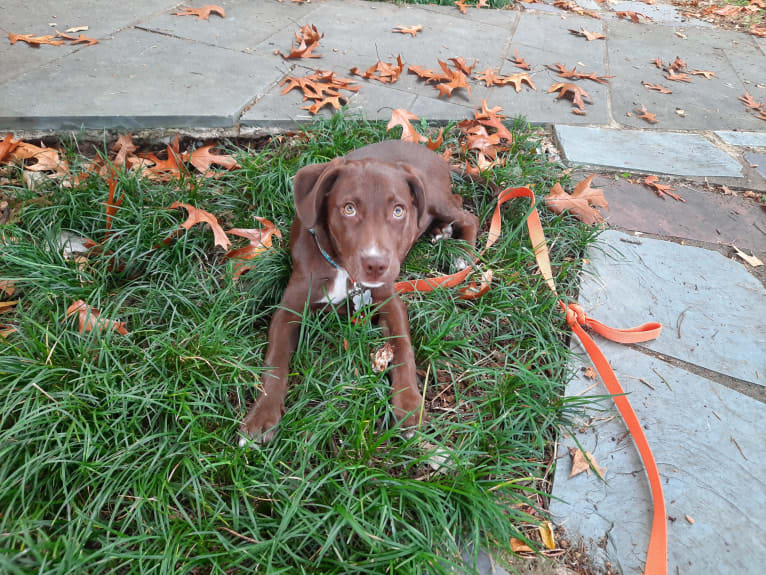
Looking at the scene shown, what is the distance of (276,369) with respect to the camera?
222cm

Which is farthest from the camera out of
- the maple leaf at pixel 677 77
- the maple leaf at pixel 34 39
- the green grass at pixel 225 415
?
the maple leaf at pixel 677 77

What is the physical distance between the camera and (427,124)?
152 inches

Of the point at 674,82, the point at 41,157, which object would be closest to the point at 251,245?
the point at 41,157

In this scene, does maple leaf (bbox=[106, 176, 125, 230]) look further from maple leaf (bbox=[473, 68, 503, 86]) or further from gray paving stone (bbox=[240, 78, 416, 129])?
maple leaf (bbox=[473, 68, 503, 86])

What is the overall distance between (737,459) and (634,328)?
72 centimetres

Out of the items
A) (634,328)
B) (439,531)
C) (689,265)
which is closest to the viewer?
(439,531)

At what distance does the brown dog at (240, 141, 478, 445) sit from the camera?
83.4 inches

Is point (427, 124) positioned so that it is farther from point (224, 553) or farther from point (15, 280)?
point (224, 553)

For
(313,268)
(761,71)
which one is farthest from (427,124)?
(761,71)

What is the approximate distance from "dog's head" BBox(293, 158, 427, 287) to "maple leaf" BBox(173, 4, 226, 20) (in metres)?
3.57

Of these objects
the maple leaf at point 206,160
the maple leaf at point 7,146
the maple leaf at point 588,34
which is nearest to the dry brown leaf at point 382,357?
the maple leaf at point 206,160

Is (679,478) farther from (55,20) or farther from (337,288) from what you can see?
(55,20)

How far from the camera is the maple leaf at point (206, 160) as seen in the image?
326 centimetres

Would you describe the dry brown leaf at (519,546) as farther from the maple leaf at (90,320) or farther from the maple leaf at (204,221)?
the maple leaf at (204,221)
